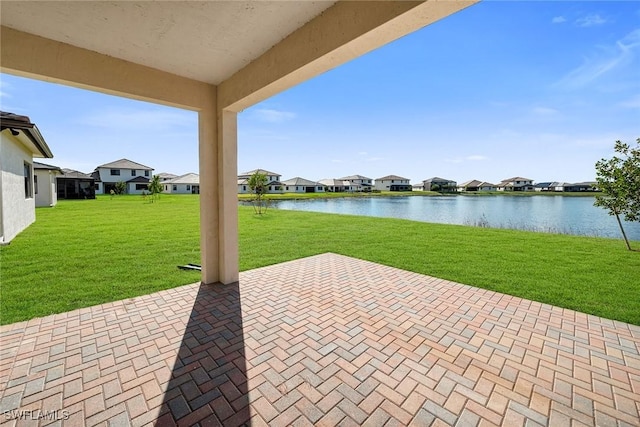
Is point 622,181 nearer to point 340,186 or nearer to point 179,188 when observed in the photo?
point 179,188

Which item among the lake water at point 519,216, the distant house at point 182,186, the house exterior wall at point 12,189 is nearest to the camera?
the house exterior wall at point 12,189

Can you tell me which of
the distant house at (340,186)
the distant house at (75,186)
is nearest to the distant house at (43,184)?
the distant house at (75,186)

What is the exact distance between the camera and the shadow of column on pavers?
185 centimetres

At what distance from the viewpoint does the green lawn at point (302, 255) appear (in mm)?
3971

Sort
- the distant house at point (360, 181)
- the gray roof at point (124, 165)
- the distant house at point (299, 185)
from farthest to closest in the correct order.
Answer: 1. the distant house at point (360, 181)
2. the distant house at point (299, 185)
3. the gray roof at point (124, 165)

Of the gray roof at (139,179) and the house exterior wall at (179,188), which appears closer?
the gray roof at (139,179)

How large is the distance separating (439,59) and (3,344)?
8975mm

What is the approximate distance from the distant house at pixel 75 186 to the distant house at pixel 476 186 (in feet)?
275

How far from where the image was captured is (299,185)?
212 ft

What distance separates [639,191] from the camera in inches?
292

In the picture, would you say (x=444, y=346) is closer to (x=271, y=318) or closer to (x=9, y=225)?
(x=271, y=318)

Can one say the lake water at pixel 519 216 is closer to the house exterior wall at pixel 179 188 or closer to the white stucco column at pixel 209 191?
the white stucco column at pixel 209 191

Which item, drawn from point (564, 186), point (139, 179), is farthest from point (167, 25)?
point (564, 186)

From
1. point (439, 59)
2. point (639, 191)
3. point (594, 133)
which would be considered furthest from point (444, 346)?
point (594, 133)
